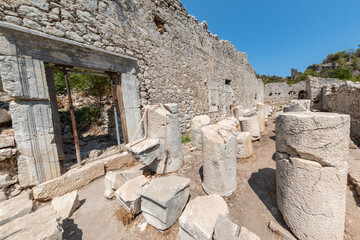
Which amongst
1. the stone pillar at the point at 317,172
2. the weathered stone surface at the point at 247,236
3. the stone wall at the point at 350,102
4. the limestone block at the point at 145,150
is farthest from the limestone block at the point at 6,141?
the stone wall at the point at 350,102

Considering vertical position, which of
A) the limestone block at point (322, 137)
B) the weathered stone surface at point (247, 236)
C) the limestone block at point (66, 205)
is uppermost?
the limestone block at point (322, 137)

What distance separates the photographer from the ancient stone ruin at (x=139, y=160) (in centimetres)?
146

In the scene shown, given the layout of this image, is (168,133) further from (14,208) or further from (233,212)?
(14,208)

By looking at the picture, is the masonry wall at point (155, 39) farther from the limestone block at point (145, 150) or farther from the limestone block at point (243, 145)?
the limestone block at point (243, 145)

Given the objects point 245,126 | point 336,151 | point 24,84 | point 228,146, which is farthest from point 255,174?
point 24,84

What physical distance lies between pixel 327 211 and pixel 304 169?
467mm

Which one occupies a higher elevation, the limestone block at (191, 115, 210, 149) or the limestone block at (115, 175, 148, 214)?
the limestone block at (191, 115, 210, 149)

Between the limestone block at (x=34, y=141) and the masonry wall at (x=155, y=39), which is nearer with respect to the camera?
the limestone block at (x=34, y=141)

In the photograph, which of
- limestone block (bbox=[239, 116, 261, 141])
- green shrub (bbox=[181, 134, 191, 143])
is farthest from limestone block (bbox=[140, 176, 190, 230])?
limestone block (bbox=[239, 116, 261, 141])

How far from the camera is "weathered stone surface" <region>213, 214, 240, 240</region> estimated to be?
1352 millimetres

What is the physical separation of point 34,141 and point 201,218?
2.93 meters

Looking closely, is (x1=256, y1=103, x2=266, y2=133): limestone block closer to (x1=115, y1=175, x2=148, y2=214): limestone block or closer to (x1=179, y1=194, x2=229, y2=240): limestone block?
(x1=179, y1=194, x2=229, y2=240): limestone block

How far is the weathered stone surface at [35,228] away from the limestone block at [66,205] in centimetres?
48

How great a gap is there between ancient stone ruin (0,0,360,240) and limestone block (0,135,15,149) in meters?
0.01
